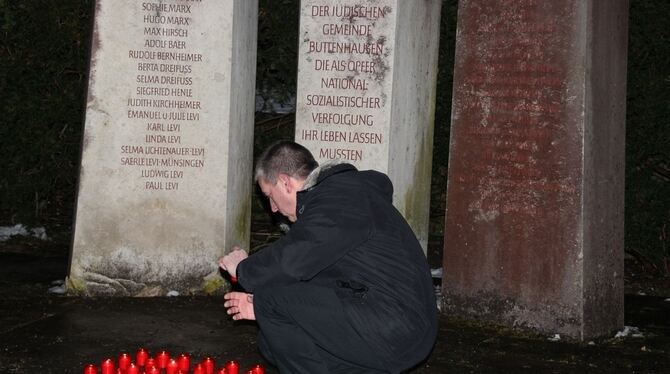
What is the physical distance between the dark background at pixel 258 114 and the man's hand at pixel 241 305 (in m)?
4.44

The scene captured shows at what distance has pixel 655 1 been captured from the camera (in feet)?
26.1

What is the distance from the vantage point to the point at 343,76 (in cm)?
706

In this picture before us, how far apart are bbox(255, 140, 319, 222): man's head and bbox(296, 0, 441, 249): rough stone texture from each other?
277 cm

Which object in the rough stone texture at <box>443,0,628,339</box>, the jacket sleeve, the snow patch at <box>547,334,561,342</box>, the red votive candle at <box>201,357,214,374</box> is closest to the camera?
the jacket sleeve

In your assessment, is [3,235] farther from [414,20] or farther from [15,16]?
[414,20]

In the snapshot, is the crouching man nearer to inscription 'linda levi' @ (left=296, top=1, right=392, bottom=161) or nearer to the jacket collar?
the jacket collar

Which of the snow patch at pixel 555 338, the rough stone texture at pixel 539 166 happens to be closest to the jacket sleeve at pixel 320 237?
the rough stone texture at pixel 539 166

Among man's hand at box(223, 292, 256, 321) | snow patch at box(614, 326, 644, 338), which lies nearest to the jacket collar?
man's hand at box(223, 292, 256, 321)

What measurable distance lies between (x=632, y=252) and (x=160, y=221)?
407cm

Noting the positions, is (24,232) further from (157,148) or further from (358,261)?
(358,261)

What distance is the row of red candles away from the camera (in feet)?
16.5

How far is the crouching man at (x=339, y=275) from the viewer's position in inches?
158

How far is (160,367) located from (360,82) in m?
2.64

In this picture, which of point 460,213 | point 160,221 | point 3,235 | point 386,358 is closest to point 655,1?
point 460,213
